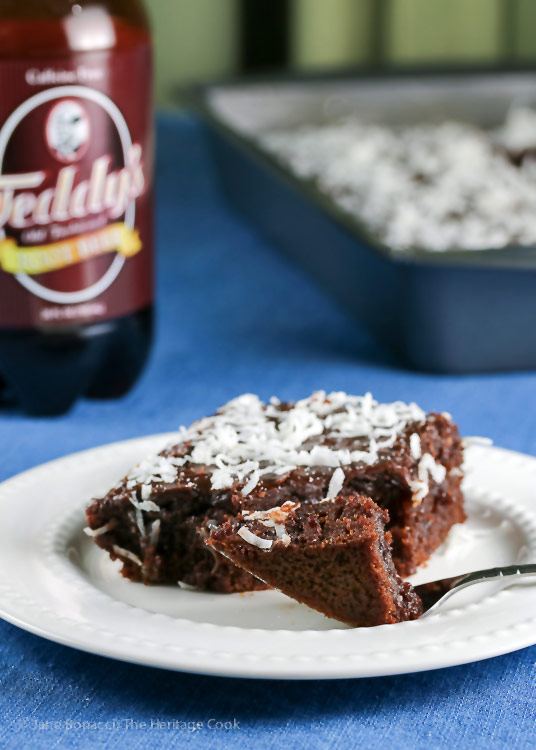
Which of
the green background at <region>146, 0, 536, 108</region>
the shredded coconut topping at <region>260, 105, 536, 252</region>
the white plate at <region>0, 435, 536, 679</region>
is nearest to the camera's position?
the white plate at <region>0, 435, 536, 679</region>

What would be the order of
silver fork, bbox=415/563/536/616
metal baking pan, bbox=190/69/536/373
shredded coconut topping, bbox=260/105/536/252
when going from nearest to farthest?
silver fork, bbox=415/563/536/616 < metal baking pan, bbox=190/69/536/373 < shredded coconut topping, bbox=260/105/536/252

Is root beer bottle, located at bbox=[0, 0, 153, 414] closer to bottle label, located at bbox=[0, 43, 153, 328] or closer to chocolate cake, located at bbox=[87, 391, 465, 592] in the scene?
bottle label, located at bbox=[0, 43, 153, 328]

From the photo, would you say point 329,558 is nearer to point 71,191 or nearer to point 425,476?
point 425,476

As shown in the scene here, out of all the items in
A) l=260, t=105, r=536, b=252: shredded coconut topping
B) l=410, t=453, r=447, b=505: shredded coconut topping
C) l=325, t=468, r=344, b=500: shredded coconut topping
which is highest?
l=325, t=468, r=344, b=500: shredded coconut topping

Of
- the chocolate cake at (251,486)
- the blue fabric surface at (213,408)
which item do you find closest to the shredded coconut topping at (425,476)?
the chocolate cake at (251,486)

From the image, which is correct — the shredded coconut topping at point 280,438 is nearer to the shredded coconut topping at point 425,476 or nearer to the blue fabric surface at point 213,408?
the shredded coconut topping at point 425,476

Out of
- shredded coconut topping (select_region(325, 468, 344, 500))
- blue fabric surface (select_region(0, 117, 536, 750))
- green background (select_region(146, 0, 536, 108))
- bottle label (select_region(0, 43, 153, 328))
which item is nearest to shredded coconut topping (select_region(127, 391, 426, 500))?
shredded coconut topping (select_region(325, 468, 344, 500))

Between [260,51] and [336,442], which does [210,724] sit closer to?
[336,442]
